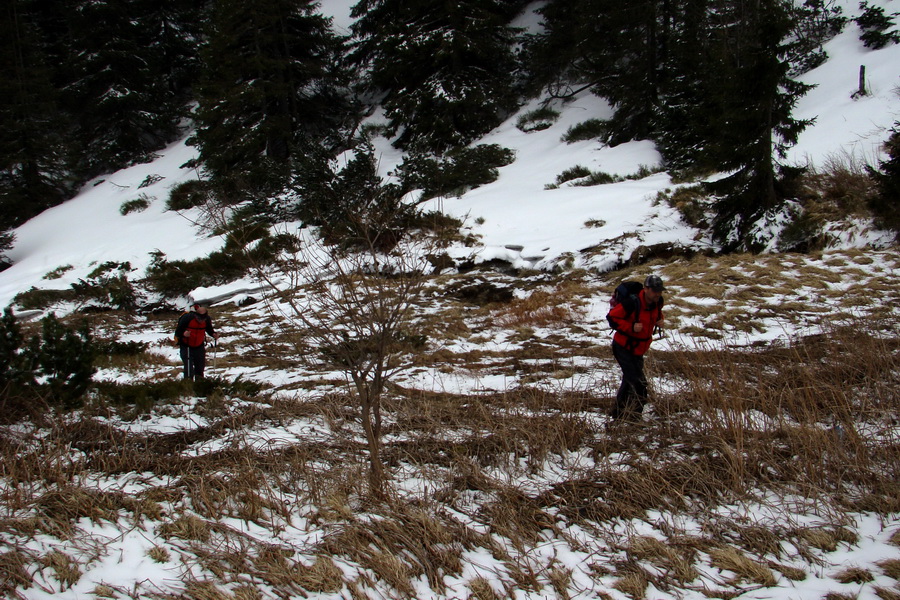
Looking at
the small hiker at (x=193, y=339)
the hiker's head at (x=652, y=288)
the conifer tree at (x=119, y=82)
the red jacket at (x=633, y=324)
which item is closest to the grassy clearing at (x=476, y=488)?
the red jacket at (x=633, y=324)

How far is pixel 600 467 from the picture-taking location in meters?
3.48

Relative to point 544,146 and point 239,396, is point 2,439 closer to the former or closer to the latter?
point 239,396

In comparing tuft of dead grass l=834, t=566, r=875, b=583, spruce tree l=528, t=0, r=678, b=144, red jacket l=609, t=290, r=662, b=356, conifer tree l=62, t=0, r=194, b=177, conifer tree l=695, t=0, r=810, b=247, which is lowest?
tuft of dead grass l=834, t=566, r=875, b=583

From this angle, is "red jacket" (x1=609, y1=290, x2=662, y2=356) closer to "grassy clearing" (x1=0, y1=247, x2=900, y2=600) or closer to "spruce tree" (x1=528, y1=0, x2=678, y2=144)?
"grassy clearing" (x1=0, y1=247, x2=900, y2=600)

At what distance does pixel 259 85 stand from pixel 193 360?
14.8m

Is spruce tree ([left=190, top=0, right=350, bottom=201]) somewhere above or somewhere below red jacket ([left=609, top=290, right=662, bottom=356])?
above

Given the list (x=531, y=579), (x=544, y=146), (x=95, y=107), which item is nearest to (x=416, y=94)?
(x=544, y=146)

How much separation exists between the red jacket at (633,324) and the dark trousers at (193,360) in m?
5.61

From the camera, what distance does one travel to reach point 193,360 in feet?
22.5

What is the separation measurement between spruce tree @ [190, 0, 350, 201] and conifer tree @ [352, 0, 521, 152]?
2.99 m

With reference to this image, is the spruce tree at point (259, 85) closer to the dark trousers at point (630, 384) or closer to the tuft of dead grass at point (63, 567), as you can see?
the dark trousers at point (630, 384)

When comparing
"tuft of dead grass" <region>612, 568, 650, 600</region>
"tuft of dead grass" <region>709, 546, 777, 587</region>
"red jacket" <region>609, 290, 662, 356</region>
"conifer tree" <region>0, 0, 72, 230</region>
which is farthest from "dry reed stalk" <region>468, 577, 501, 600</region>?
"conifer tree" <region>0, 0, 72, 230</region>

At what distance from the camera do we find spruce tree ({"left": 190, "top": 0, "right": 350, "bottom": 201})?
18.0m

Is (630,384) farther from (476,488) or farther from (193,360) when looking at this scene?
(193,360)
